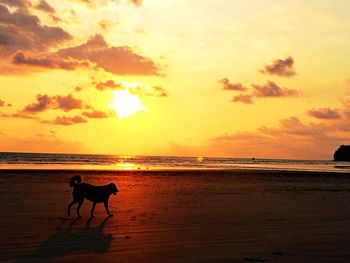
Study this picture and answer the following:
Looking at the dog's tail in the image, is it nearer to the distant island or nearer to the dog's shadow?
the dog's shadow

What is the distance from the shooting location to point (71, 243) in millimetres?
9430

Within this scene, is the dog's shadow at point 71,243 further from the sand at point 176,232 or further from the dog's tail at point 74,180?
the dog's tail at point 74,180

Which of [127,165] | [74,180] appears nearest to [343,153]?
[127,165]

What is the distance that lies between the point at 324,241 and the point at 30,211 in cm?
835

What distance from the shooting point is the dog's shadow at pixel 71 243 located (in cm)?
835

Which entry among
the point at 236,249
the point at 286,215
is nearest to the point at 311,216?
the point at 286,215

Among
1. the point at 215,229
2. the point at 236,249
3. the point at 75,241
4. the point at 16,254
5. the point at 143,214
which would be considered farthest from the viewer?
the point at 143,214

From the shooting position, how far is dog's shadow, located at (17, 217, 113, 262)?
27.4ft

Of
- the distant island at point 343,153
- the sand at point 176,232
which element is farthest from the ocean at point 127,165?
the distant island at point 343,153

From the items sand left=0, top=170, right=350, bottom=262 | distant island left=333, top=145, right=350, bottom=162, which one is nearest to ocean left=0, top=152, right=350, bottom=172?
sand left=0, top=170, right=350, bottom=262

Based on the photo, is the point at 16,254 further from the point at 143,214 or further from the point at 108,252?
the point at 143,214

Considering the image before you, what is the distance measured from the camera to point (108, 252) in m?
8.58

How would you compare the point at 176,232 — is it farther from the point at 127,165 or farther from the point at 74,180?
the point at 127,165

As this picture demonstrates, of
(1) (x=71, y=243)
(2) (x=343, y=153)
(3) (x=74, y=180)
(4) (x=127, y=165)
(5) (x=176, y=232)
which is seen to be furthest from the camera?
(2) (x=343, y=153)
